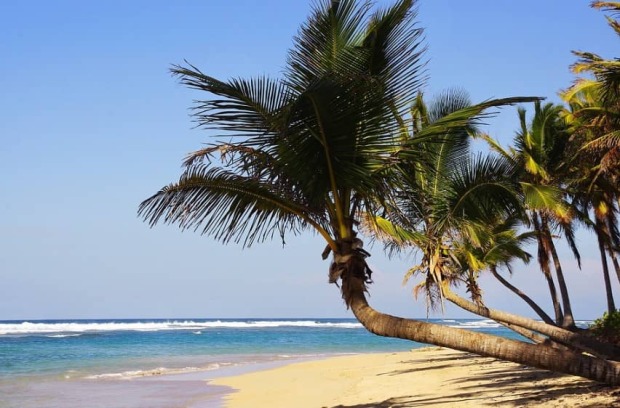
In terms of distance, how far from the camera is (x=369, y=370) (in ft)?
65.9

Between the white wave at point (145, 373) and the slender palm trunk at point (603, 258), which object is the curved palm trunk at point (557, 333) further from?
the white wave at point (145, 373)

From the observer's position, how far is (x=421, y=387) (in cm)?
1308

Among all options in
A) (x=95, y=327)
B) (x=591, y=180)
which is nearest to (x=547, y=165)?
(x=591, y=180)

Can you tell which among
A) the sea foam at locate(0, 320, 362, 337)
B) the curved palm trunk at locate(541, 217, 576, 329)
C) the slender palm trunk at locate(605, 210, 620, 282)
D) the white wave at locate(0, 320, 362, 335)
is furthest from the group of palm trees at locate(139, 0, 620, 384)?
the white wave at locate(0, 320, 362, 335)

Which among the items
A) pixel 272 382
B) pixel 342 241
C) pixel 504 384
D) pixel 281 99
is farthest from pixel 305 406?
pixel 281 99

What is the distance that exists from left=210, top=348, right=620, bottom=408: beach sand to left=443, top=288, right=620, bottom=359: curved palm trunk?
19.2 inches

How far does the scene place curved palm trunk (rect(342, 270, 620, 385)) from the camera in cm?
486

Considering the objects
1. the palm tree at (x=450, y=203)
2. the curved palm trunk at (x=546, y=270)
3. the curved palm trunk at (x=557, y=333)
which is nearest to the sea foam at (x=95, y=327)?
the curved palm trunk at (x=546, y=270)

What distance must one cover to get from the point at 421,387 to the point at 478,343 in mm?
8041

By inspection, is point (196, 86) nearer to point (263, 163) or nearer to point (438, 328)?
point (263, 163)

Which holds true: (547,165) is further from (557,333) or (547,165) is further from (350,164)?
(350,164)

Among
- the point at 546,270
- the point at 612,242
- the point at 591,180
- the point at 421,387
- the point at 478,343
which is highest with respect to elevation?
the point at 591,180

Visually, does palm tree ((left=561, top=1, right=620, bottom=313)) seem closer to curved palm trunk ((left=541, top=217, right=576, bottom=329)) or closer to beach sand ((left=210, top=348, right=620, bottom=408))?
curved palm trunk ((left=541, top=217, right=576, bottom=329))

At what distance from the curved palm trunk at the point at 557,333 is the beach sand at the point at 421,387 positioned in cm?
49
